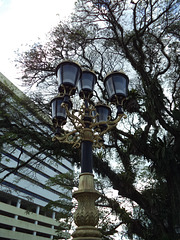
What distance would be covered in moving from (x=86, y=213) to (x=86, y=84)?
6.69 feet

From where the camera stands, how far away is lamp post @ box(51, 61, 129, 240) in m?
2.27

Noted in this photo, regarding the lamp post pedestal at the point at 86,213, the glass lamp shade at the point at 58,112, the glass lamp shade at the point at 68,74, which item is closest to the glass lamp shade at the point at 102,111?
the glass lamp shade at the point at 58,112

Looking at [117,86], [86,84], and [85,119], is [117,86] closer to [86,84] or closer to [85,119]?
[86,84]

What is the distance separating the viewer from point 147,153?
7375 mm

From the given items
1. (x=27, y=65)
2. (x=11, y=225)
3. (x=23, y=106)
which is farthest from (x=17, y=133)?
(x=11, y=225)

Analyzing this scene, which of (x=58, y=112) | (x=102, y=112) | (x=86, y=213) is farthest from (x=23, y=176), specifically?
(x=86, y=213)

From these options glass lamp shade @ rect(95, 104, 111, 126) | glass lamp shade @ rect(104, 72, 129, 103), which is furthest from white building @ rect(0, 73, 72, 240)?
glass lamp shade @ rect(104, 72, 129, 103)

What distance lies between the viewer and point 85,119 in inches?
125

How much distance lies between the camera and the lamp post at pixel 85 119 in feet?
7.45

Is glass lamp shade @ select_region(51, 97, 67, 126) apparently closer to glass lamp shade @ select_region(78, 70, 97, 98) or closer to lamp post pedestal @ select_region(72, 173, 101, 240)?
glass lamp shade @ select_region(78, 70, 97, 98)

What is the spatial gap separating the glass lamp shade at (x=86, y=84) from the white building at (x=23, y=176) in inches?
178

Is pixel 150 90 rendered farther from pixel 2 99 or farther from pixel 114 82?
pixel 2 99

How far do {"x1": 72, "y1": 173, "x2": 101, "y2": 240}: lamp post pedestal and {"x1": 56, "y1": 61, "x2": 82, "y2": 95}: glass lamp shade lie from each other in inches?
50.0

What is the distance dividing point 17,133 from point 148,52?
20.1 ft
